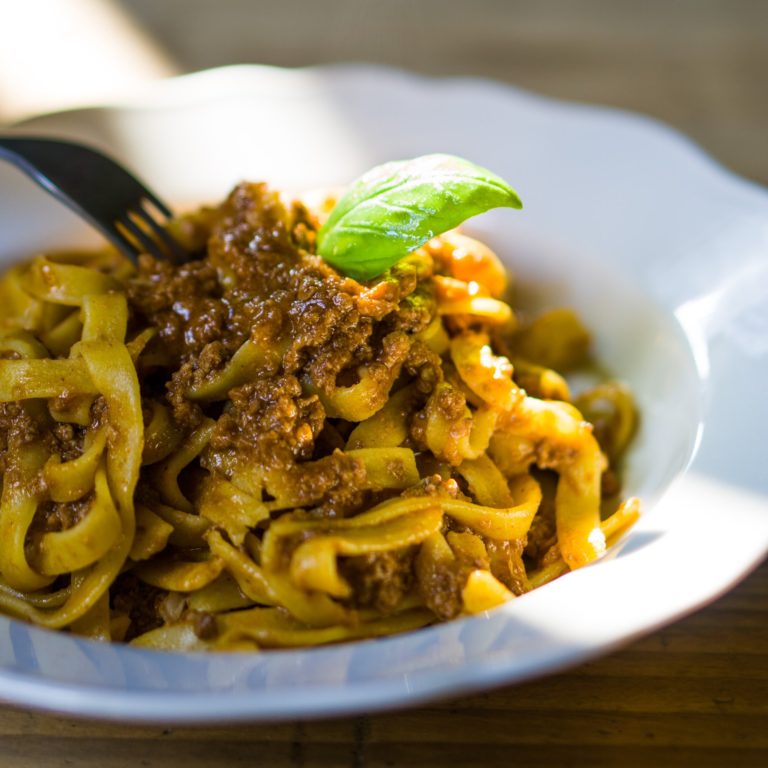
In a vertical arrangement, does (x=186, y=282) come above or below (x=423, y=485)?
above

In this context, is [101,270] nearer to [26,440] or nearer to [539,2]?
[26,440]

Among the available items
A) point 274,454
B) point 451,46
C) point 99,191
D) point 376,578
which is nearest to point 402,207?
point 274,454

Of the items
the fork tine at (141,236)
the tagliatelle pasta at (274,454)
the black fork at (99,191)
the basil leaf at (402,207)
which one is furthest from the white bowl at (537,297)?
the basil leaf at (402,207)

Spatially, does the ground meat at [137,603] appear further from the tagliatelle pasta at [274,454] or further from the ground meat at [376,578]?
the ground meat at [376,578]

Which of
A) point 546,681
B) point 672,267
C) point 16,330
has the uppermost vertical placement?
point 16,330

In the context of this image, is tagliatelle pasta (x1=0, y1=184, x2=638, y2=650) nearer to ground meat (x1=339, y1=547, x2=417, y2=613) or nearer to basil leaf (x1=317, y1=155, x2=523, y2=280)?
ground meat (x1=339, y1=547, x2=417, y2=613)

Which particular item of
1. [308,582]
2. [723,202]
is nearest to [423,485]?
[308,582]

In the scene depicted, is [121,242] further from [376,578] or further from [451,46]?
[451,46]
